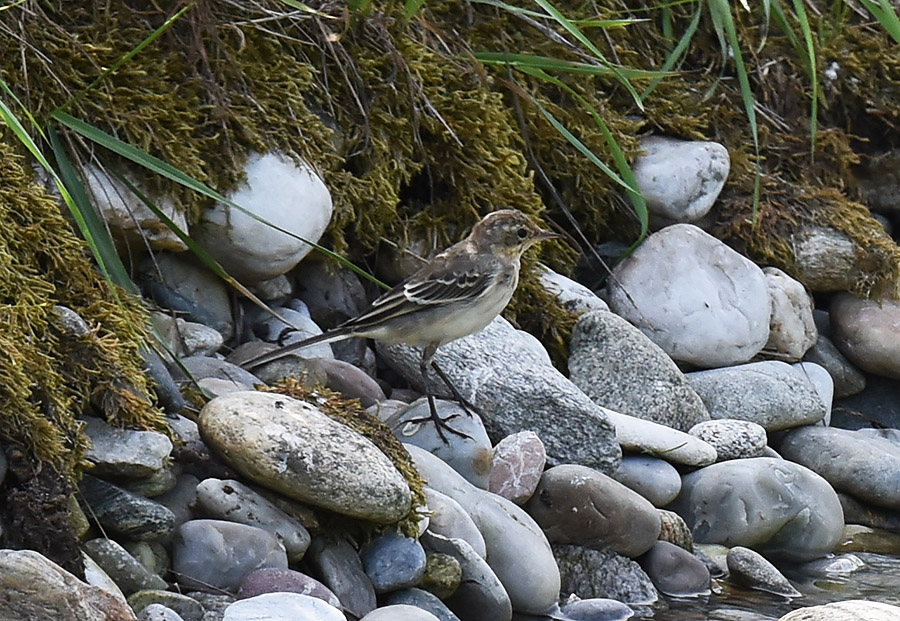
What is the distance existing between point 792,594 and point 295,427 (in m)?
1.92

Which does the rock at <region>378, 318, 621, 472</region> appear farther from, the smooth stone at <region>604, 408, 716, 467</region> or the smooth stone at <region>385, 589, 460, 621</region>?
the smooth stone at <region>385, 589, 460, 621</region>

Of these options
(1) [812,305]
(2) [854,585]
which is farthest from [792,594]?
(1) [812,305]

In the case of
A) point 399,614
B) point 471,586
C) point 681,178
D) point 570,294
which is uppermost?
point 399,614

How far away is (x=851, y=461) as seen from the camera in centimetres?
577

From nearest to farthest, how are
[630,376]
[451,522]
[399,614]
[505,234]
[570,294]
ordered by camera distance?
[399,614]
[451,522]
[505,234]
[630,376]
[570,294]

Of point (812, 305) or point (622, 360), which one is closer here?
point (622, 360)

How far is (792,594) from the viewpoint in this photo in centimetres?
478

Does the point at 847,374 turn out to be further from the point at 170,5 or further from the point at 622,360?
the point at 170,5

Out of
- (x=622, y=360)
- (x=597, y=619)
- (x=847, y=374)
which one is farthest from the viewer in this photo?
(x=847, y=374)

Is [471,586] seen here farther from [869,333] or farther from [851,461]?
[869,333]

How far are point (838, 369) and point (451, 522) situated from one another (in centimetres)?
315

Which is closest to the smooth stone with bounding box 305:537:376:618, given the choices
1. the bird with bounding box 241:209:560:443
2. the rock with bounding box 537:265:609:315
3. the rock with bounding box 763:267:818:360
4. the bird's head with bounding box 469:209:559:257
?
the bird with bounding box 241:209:560:443

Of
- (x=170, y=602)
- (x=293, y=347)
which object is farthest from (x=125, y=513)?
(x=293, y=347)

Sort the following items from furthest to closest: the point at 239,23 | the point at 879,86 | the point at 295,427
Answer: the point at 879,86 < the point at 239,23 < the point at 295,427
